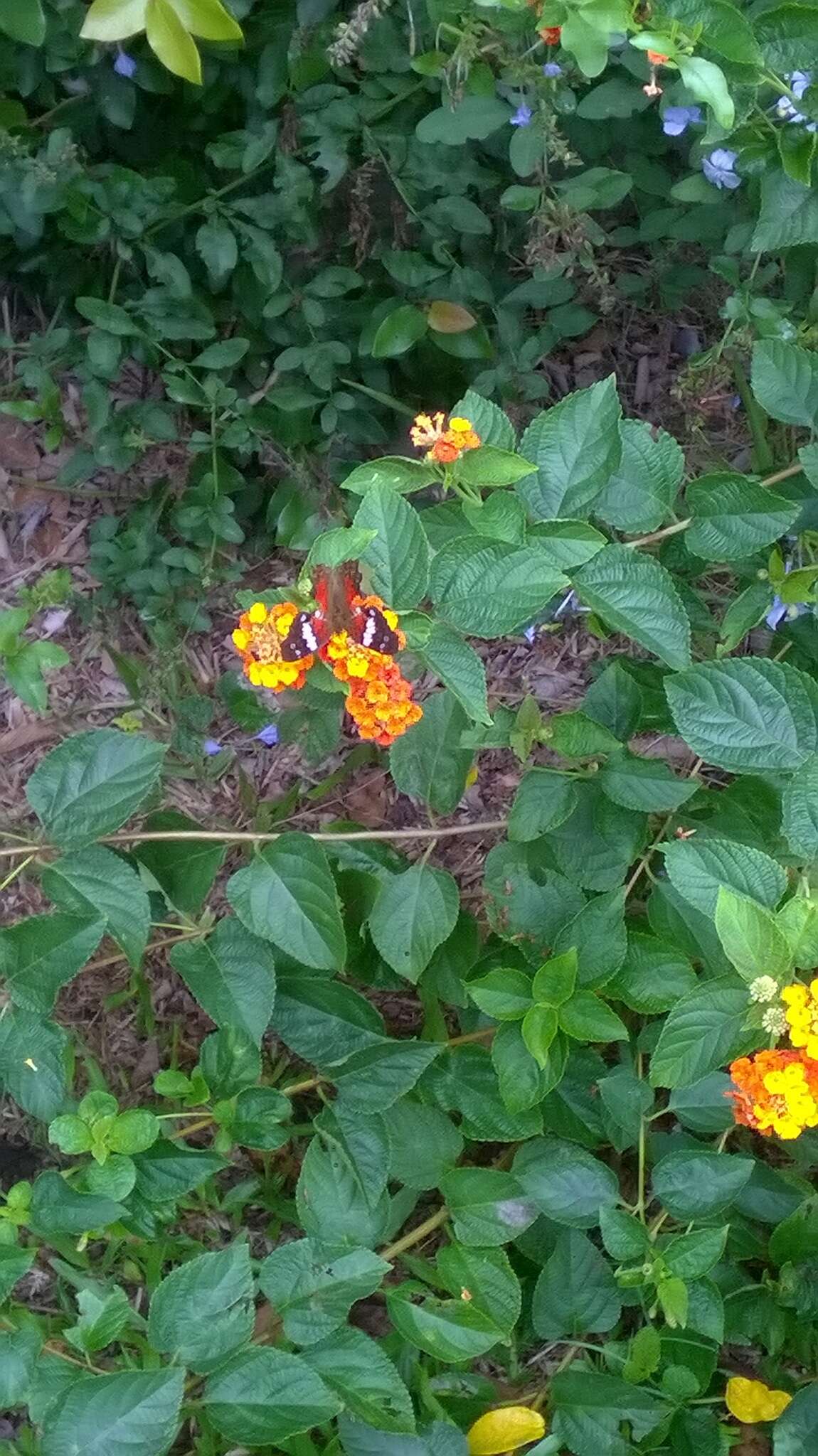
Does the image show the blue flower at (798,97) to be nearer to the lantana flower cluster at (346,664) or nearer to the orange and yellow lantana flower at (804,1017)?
the lantana flower cluster at (346,664)

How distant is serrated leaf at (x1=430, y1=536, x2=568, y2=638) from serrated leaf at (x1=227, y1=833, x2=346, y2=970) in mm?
324

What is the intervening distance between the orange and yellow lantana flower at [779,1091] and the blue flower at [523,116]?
3.74 feet

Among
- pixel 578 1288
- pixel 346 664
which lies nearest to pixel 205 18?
pixel 346 664

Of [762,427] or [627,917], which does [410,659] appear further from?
[762,427]

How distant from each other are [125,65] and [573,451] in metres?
0.95

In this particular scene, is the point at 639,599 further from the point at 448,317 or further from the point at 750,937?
the point at 448,317

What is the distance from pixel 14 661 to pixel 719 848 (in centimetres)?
104

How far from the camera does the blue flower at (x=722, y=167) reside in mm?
1341

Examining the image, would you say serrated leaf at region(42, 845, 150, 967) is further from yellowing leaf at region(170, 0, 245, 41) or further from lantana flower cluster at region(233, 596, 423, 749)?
yellowing leaf at region(170, 0, 245, 41)

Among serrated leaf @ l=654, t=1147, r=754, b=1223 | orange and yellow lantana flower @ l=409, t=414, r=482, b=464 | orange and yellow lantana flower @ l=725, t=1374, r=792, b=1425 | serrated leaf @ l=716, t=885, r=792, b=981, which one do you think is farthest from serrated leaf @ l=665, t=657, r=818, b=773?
orange and yellow lantana flower @ l=725, t=1374, r=792, b=1425

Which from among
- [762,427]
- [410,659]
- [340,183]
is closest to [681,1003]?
[410,659]

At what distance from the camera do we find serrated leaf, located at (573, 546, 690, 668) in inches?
44.8

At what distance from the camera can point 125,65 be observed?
62.5 inches

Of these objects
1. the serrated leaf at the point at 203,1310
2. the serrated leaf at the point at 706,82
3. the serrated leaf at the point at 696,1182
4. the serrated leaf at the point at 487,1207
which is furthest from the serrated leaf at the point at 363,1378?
the serrated leaf at the point at 706,82
